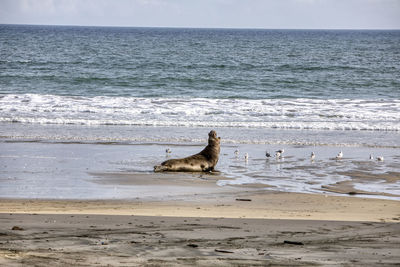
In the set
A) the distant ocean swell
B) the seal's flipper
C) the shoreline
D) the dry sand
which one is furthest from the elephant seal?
the distant ocean swell

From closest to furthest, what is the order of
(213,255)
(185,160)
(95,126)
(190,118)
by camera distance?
1. (213,255)
2. (185,160)
3. (95,126)
4. (190,118)

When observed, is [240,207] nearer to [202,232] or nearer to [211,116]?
[202,232]

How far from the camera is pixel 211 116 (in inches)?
930

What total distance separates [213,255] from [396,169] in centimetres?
849

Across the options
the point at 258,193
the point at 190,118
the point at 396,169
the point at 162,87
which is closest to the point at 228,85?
the point at 162,87

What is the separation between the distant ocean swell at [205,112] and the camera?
2150 cm

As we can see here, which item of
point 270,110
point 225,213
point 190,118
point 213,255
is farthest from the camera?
point 270,110

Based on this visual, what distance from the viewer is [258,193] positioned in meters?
10.8

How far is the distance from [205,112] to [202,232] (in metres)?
17.3

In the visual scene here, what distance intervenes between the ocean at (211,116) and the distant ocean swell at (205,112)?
42 millimetres

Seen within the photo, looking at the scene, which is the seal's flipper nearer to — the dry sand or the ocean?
the ocean

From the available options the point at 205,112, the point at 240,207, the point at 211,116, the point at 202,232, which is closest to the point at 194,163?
the point at 240,207

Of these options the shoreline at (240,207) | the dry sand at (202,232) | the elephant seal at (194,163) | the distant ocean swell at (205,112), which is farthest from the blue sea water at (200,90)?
the dry sand at (202,232)

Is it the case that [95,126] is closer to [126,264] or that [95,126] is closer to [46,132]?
[46,132]
